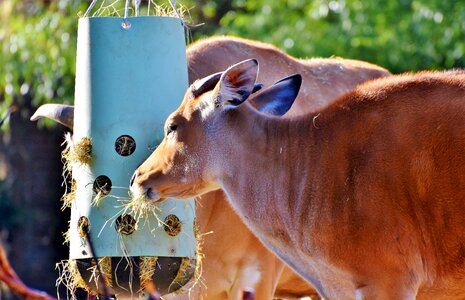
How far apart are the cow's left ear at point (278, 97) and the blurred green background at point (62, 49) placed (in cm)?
803

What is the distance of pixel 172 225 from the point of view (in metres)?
8.57

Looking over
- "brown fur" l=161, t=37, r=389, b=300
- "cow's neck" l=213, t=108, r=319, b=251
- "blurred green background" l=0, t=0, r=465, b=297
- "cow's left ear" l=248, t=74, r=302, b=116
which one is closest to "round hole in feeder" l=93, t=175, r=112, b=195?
"cow's neck" l=213, t=108, r=319, b=251

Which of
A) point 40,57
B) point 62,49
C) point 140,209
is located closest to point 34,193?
point 40,57

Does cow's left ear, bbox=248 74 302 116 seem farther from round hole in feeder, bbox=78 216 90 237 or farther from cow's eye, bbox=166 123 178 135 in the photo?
round hole in feeder, bbox=78 216 90 237

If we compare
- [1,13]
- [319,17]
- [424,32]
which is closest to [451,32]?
[424,32]

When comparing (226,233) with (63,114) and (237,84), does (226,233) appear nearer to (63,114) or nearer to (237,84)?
(63,114)

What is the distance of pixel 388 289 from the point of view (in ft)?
25.7

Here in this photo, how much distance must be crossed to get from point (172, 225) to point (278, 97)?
3.79ft

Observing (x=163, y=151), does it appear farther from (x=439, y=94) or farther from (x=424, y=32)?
(x=424, y=32)

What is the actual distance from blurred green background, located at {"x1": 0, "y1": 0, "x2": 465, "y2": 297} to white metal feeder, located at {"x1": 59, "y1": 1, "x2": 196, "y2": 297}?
8224mm

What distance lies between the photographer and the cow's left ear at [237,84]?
27.0 feet

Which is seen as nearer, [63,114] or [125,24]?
[125,24]

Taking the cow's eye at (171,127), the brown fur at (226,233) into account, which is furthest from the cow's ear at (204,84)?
the brown fur at (226,233)

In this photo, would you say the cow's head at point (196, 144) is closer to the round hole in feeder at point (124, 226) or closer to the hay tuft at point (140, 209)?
the hay tuft at point (140, 209)
